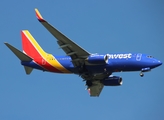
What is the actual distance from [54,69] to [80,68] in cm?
487

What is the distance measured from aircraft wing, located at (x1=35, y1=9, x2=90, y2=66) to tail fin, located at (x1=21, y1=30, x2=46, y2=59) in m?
7.28

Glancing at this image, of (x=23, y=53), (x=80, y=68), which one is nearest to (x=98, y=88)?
(x=80, y=68)

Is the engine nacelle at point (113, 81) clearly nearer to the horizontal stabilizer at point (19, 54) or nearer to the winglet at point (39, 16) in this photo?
the horizontal stabilizer at point (19, 54)

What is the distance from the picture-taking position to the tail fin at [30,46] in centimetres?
8306

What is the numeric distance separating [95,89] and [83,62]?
33.3 feet

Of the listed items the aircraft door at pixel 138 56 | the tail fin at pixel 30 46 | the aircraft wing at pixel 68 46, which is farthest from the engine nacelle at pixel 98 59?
the tail fin at pixel 30 46

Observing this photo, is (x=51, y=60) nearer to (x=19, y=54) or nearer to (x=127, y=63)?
(x=19, y=54)

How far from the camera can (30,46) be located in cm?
8519

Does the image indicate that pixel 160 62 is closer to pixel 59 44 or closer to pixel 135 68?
pixel 135 68

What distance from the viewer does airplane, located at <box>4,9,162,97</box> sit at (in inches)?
2958

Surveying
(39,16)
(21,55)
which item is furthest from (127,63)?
(21,55)

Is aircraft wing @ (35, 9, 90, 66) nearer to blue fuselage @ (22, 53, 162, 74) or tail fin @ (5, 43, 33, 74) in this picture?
blue fuselage @ (22, 53, 162, 74)

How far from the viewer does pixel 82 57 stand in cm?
7700

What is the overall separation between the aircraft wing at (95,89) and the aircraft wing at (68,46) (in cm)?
848
